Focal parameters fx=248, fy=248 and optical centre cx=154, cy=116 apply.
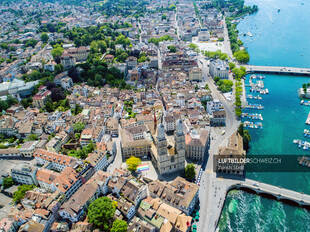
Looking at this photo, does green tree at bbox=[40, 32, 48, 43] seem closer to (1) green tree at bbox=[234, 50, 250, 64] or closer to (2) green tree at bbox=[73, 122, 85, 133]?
(2) green tree at bbox=[73, 122, 85, 133]

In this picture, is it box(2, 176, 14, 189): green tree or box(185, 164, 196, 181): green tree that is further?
box(185, 164, 196, 181): green tree

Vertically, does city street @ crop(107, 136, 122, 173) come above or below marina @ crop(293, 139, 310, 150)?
above

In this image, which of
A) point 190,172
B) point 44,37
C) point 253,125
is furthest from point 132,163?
point 44,37

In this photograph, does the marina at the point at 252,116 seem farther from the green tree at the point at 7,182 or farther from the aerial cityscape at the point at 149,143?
the green tree at the point at 7,182

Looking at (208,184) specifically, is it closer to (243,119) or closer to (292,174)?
(292,174)

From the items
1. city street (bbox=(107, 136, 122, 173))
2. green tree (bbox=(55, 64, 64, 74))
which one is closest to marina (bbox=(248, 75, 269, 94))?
city street (bbox=(107, 136, 122, 173))

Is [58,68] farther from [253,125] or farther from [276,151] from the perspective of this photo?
[276,151]
